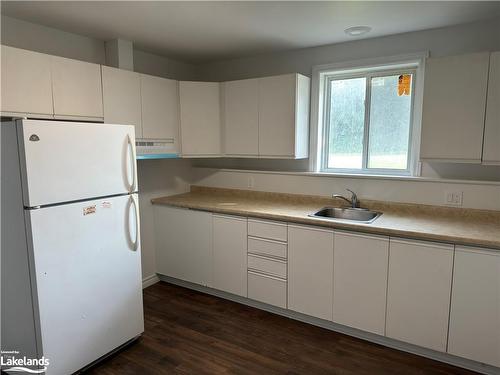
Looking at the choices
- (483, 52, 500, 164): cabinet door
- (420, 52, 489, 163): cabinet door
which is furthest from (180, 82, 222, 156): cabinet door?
(483, 52, 500, 164): cabinet door

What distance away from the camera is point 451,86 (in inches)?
91.4

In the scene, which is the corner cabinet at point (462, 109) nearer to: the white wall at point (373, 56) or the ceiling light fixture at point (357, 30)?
the white wall at point (373, 56)

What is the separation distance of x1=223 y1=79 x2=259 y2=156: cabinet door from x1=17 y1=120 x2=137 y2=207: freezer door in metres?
1.17

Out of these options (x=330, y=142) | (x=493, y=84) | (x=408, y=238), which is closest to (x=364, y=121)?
(x=330, y=142)

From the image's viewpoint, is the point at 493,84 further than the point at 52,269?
Yes

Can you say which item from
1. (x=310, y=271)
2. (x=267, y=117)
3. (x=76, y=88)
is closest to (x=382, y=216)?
(x=310, y=271)

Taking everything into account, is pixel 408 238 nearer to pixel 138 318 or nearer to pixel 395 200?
pixel 395 200

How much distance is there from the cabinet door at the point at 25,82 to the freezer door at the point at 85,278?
29.3 inches

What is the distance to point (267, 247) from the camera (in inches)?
112

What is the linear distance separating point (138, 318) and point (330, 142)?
2.28 meters

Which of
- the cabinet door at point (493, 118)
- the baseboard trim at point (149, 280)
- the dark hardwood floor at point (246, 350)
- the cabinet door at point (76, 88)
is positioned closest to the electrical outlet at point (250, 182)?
the dark hardwood floor at point (246, 350)

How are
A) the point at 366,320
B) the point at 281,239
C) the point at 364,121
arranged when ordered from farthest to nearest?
1. the point at 364,121
2. the point at 281,239
3. the point at 366,320

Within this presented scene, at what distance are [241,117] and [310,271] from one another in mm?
1561

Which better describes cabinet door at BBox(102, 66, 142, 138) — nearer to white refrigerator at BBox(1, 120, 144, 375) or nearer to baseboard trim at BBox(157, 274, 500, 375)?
white refrigerator at BBox(1, 120, 144, 375)
